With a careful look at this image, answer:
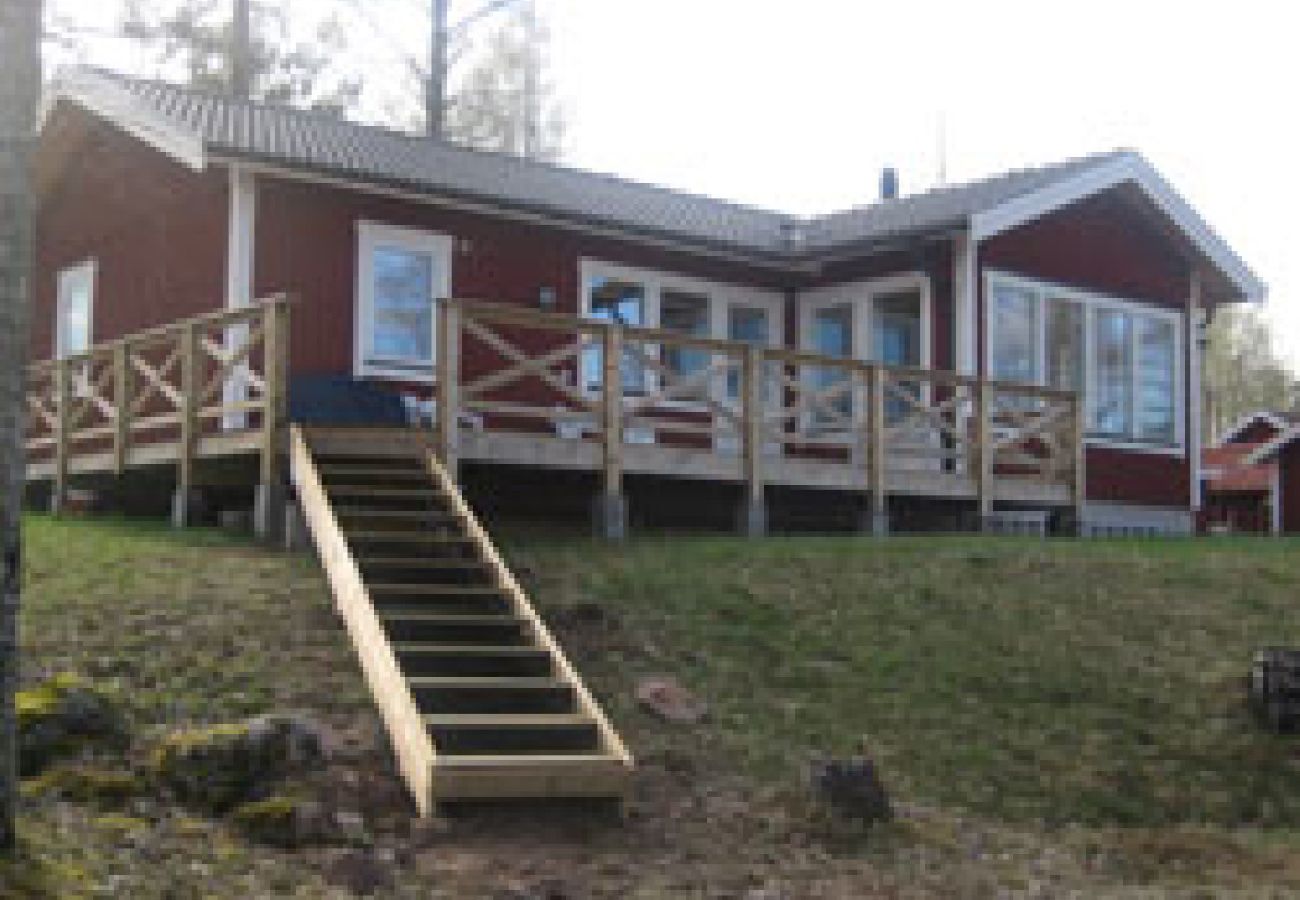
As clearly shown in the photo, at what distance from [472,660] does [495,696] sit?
0.43m

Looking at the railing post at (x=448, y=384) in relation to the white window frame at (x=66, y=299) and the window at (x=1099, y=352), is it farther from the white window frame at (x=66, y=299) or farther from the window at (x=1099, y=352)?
the window at (x=1099, y=352)

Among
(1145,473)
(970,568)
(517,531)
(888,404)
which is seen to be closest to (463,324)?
(517,531)

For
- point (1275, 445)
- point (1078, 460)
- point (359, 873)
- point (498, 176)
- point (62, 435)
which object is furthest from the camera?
point (1275, 445)

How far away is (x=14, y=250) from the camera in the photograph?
5.48 m

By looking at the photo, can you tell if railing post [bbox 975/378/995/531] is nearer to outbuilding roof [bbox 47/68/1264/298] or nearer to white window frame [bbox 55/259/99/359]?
outbuilding roof [bbox 47/68/1264/298]

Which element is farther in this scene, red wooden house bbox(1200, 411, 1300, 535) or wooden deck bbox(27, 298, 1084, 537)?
red wooden house bbox(1200, 411, 1300, 535)

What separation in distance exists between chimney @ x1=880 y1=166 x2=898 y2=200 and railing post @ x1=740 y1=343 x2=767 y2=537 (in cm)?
954

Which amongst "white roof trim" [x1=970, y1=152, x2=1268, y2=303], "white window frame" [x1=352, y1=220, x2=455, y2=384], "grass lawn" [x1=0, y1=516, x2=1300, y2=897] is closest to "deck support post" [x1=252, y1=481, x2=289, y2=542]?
"grass lawn" [x1=0, y1=516, x2=1300, y2=897]

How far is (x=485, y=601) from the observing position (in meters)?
8.81

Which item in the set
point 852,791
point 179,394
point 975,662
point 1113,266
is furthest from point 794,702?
point 1113,266

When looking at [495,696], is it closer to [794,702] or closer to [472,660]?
[472,660]

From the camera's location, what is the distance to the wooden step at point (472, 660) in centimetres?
780

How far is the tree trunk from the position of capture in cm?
527

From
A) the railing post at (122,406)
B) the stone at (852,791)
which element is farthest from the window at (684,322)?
the stone at (852,791)
